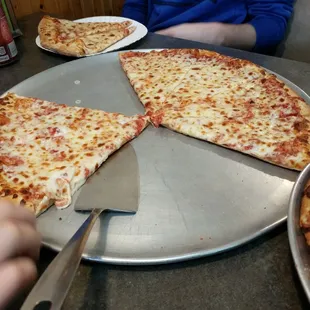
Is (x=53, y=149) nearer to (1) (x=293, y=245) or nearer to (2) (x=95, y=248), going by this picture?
(2) (x=95, y=248)

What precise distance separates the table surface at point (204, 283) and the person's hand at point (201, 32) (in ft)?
3.84

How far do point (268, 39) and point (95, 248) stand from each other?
1384mm

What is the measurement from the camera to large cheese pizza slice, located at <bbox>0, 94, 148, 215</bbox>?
85 centimetres

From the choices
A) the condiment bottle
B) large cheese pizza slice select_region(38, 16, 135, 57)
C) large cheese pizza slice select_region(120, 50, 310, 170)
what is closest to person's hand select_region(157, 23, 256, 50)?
large cheese pizza slice select_region(38, 16, 135, 57)

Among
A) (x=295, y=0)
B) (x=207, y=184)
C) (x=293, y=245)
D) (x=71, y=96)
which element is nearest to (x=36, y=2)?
(x=71, y=96)

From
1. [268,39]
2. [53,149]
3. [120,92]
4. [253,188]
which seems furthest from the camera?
[268,39]

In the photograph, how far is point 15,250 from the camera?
1.86 ft

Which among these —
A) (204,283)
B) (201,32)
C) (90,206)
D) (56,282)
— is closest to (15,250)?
(56,282)

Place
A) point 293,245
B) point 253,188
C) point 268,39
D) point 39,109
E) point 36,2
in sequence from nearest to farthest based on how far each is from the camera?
point 293,245, point 253,188, point 39,109, point 268,39, point 36,2

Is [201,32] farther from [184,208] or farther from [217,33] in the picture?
[184,208]

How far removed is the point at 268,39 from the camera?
5.65 feet

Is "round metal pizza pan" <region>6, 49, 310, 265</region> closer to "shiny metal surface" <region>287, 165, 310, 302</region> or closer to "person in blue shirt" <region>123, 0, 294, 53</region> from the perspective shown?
"shiny metal surface" <region>287, 165, 310, 302</region>

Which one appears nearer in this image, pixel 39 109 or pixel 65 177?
pixel 65 177

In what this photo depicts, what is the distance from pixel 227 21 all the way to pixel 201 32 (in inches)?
7.0
